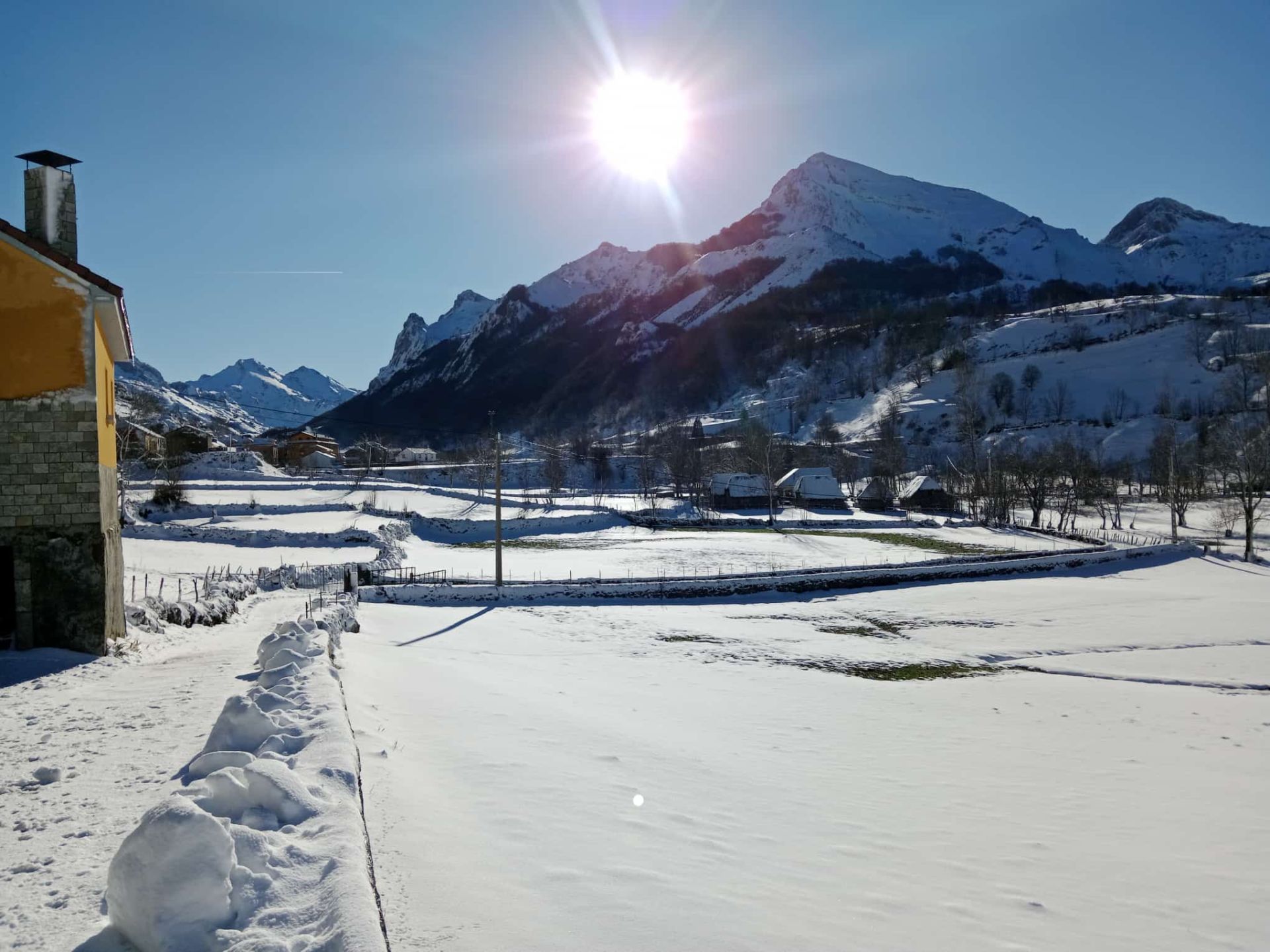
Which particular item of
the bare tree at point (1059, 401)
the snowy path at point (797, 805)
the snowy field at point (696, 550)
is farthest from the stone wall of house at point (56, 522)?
the bare tree at point (1059, 401)

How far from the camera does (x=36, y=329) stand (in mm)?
13953

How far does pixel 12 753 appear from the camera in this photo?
791 centimetres

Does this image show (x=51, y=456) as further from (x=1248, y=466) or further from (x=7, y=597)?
(x=1248, y=466)

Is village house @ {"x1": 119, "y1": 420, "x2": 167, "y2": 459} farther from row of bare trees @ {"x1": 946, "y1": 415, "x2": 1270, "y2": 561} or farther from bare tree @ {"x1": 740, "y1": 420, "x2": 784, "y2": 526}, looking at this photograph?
row of bare trees @ {"x1": 946, "y1": 415, "x2": 1270, "y2": 561}

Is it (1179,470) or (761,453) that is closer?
(1179,470)

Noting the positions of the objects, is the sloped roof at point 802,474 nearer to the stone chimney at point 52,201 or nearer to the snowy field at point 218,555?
the snowy field at point 218,555

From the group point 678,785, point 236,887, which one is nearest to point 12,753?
point 236,887

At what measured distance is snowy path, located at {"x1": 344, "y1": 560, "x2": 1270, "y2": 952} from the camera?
539 centimetres

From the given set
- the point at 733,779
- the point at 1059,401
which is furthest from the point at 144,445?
the point at 1059,401

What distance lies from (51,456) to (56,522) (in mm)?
1387

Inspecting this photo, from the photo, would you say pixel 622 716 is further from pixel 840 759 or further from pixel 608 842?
pixel 608 842

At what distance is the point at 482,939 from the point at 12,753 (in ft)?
23.5

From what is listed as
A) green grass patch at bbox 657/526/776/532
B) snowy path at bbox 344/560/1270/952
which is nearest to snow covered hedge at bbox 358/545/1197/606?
snowy path at bbox 344/560/1270/952

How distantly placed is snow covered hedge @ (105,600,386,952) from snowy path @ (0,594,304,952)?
2.27 feet
